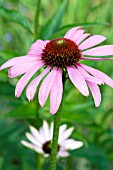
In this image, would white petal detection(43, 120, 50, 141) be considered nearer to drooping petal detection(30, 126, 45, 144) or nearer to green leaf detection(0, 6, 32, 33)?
drooping petal detection(30, 126, 45, 144)

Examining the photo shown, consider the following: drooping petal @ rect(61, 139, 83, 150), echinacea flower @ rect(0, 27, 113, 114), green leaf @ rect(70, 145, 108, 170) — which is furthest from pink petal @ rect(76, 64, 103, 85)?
green leaf @ rect(70, 145, 108, 170)

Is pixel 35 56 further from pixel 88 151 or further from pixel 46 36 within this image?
pixel 88 151

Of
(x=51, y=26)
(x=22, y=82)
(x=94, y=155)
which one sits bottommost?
(x=94, y=155)

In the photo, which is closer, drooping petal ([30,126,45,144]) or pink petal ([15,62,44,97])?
pink petal ([15,62,44,97])

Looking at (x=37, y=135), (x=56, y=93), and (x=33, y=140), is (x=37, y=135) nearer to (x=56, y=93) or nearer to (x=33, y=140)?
(x=33, y=140)

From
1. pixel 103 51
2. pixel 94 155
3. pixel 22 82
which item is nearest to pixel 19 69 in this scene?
pixel 22 82

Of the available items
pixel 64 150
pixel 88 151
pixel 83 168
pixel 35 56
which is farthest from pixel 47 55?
pixel 83 168
